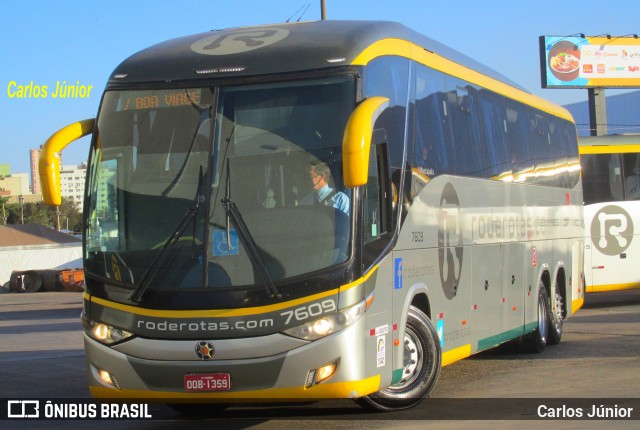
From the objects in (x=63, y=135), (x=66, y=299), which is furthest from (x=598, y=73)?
(x=63, y=135)

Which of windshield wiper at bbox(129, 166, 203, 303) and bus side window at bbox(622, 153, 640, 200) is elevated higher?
bus side window at bbox(622, 153, 640, 200)

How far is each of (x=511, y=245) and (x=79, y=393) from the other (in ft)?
19.4

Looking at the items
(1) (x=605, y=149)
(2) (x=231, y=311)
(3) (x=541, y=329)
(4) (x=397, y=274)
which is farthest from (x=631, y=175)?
(2) (x=231, y=311)

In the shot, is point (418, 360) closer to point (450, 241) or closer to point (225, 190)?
point (450, 241)

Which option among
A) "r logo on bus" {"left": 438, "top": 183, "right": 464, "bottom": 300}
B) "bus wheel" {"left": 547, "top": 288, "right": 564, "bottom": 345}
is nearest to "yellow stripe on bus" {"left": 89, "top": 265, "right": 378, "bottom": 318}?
"r logo on bus" {"left": 438, "top": 183, "right": 464, "bottom": 300}

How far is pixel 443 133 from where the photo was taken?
37.1 feet

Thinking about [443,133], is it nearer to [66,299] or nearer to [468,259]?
[468,259]

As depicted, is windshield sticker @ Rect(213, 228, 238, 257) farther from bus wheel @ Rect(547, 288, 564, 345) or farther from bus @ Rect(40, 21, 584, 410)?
bus wheel @ Rect(547, 288, 564, 345)

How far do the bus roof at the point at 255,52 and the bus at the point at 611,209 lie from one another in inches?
569

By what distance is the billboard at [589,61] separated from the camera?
53125mm

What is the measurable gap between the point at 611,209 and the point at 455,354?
43.2 ft

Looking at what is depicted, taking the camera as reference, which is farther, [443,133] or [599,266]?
[599,266]

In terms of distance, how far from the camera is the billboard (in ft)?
174

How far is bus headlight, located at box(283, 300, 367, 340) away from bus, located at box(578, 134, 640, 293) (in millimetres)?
15994
